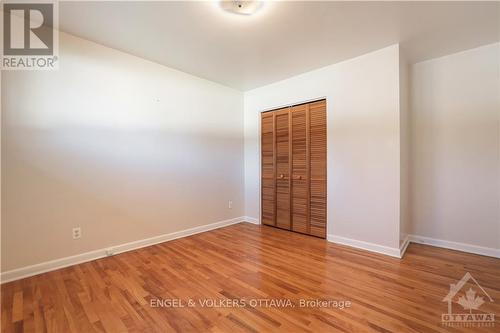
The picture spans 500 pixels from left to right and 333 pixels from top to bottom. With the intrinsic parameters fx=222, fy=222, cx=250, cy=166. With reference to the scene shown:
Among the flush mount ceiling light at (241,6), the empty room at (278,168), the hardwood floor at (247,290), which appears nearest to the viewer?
the hardwood floor at (247,290)

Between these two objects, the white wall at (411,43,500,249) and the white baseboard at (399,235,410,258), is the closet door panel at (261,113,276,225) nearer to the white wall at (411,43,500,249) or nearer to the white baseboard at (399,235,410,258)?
the white baseboard at (399,235,410,258)

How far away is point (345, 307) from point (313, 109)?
2.56m

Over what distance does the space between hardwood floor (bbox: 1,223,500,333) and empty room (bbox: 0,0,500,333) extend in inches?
0.7

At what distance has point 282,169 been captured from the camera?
376 cm

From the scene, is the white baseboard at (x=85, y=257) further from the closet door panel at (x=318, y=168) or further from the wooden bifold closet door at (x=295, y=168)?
the closet door panel at (x=318, y=168)

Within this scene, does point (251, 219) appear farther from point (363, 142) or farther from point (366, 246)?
point (363, 142)

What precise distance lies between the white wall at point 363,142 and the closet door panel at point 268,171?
77 cm

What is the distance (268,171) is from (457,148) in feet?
8.47
